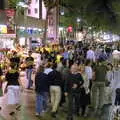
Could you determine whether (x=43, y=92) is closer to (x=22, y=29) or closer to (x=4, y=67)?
(x=4, y=67)

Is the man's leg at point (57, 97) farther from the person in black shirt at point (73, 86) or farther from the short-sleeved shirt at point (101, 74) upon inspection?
the short-sleeved shirt at point (101, 74)

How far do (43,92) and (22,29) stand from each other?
27.3 meters

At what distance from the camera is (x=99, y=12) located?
10.7ft

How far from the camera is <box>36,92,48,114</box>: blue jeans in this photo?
12.7 metres

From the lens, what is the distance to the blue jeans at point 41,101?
500 inches

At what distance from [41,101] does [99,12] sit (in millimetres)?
9845

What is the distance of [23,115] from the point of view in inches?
531

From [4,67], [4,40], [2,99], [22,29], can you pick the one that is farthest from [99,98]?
[22,29]

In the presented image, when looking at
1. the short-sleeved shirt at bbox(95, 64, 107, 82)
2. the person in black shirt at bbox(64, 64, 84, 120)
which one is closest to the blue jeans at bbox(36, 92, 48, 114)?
the person in black shirt at bbox(64, 64, 84, 120)

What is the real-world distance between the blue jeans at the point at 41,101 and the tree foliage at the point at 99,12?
9.36 m

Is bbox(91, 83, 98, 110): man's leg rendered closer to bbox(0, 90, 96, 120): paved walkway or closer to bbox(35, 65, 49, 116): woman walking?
bbox(0, 90, 96, 120): paved walkway

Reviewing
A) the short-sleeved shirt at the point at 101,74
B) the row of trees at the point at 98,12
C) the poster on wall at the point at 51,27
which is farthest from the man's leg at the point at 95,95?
the poster on wall at the point at 51,27

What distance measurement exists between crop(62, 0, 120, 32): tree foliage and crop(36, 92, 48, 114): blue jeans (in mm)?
9364

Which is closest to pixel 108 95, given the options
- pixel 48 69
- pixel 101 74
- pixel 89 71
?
pixel 101 74
